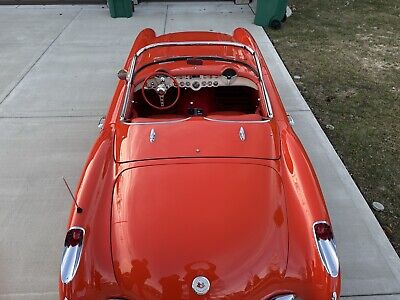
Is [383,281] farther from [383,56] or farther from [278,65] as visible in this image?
[383,56]

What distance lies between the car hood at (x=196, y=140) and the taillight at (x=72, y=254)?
62cm

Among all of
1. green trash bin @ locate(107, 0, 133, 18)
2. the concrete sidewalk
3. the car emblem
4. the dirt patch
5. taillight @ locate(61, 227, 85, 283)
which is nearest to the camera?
the car emblem

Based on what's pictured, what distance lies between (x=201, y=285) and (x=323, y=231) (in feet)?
2.76

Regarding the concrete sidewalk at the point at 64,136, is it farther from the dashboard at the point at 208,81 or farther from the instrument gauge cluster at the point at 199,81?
the instrument gauge cluster at the point at 199,81

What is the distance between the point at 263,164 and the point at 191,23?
20.8 ft

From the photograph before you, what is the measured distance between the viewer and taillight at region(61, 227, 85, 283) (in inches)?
91.4

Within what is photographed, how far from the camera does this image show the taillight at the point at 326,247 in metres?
2.38

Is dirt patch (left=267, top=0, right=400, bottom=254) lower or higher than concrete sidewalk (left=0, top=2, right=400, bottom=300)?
lower

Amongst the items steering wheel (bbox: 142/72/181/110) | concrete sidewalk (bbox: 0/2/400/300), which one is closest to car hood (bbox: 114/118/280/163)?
steering wheel (bbox: 142/72/181/110)

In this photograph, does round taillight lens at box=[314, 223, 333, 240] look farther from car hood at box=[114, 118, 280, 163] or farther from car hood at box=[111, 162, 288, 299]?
car hood at box=[114, 118, 280, 163]

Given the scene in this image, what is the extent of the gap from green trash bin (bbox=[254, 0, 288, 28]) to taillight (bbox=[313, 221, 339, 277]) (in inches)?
250

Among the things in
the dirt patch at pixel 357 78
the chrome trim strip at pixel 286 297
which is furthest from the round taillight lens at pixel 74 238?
the dirt patch at pixel 357 78

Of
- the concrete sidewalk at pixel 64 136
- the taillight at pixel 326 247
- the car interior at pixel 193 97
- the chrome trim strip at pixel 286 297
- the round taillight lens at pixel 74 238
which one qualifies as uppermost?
the car interior at pixel 193 97

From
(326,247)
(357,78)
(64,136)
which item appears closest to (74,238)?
(326,247)
